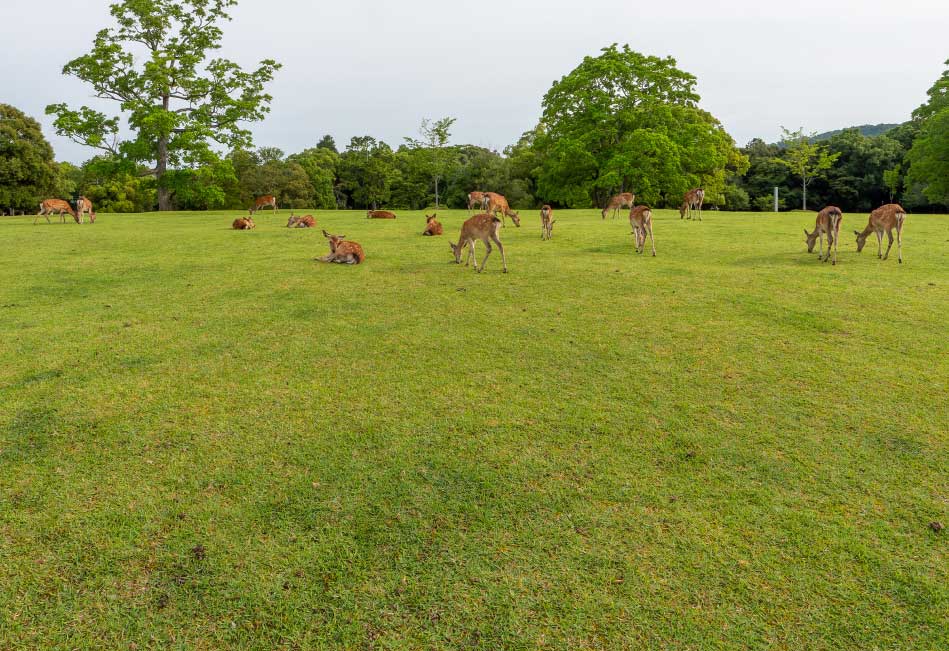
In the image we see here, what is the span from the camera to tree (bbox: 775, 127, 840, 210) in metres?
55.6

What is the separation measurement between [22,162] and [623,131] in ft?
165

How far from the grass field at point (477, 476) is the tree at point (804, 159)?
5897 centimetres

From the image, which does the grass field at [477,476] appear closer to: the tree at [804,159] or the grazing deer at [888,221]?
the grazing deer at [888,221]

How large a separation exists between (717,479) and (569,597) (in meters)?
1.57

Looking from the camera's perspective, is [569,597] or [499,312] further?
[499,312]

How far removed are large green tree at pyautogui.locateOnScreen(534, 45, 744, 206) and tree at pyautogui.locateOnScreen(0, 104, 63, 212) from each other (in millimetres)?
43526

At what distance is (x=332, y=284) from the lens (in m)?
9.77

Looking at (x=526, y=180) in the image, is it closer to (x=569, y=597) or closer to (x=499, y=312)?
(x=499, y=312)

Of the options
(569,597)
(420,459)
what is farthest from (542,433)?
(569,597)

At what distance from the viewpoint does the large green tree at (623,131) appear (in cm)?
3797

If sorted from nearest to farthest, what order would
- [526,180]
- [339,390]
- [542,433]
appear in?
[542,433] → [339,390] → [526,180]

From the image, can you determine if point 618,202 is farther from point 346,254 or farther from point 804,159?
point 804,159

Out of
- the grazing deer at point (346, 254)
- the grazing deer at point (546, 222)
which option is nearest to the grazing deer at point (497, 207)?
the grazing deer at point (546, 222)

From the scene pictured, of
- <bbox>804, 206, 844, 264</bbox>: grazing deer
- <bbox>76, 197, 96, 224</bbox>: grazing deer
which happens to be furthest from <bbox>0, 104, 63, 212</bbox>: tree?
<bbox>804, 206, 844, 264</bbox>: grazing deer
